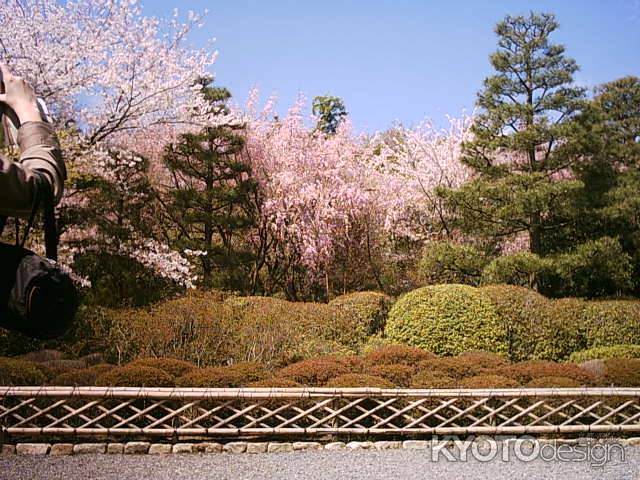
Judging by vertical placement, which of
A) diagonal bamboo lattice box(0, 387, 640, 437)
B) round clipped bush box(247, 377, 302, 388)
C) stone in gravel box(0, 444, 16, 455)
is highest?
round clipped bush box(247, 377, 302, 388)

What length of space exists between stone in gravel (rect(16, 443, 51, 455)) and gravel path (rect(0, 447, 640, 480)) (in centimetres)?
14

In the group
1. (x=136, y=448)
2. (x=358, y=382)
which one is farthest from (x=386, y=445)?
(x=136, y=448)

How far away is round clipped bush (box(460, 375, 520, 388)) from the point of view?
4.98m

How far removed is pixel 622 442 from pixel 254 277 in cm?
805

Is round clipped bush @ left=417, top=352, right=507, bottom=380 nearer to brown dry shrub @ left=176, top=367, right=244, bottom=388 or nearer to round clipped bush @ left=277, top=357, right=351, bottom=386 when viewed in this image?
round clipped bush @ left=277, top=357, right=351, bottom=386

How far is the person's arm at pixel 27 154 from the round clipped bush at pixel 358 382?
4132 millimetres

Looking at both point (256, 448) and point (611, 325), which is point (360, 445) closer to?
point (256, 448)

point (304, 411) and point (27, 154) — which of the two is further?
point (304, 411)

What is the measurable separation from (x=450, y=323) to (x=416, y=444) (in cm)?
260

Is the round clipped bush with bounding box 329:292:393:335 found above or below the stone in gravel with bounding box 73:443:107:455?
above

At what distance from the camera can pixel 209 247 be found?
11.2 metres

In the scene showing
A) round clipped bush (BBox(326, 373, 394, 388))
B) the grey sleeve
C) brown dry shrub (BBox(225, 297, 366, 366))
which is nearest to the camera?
the grey sleeve

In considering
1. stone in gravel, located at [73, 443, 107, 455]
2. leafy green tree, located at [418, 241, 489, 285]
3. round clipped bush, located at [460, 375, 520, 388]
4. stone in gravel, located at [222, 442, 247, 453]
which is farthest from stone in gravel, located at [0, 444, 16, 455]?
leafy green tree, located at [418, 241, 489, 285]

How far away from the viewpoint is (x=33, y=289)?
2.94 ft
